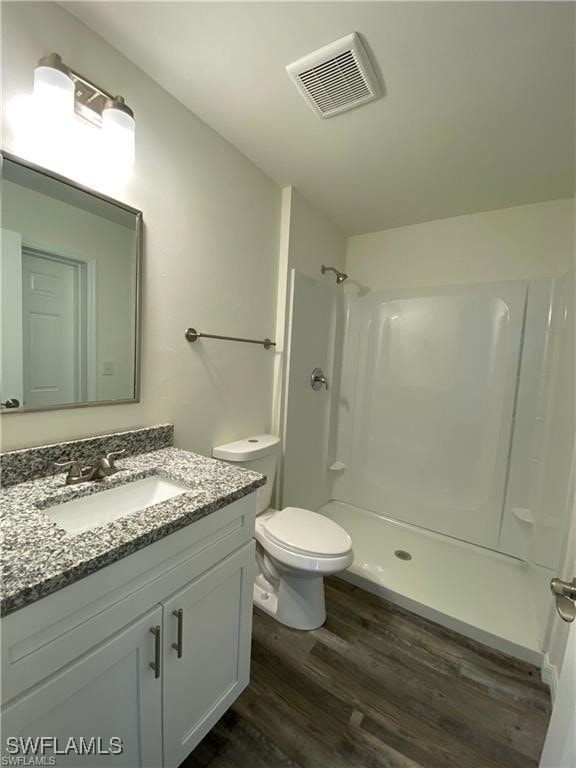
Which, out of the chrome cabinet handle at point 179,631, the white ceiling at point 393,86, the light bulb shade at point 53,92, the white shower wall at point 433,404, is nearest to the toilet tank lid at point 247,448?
the chrome cabinet handle at point 179,631

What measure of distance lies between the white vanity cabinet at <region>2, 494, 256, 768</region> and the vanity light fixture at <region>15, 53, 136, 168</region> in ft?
3.89

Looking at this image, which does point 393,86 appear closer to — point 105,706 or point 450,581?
point 105,706

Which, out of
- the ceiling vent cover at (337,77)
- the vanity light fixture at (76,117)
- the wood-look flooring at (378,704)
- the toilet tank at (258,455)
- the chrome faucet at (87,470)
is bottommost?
the wood-look flooring at (378,704)

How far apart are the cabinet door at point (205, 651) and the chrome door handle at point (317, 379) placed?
133 cm

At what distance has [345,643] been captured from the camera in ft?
4.81

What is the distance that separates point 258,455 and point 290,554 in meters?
0.49

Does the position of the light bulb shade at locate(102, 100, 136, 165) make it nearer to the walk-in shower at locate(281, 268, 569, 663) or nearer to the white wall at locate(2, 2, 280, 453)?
the white wall at locate(2, 2, 280, 453)

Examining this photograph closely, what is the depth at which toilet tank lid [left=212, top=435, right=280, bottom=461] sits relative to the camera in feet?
5.17

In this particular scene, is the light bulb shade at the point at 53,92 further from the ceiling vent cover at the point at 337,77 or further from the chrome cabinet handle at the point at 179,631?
the chrome cabinet handle at the point at 179,631

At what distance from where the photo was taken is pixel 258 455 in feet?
5.46

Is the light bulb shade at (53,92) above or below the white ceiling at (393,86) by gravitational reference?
below

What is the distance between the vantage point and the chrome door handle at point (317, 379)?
88.4 inches

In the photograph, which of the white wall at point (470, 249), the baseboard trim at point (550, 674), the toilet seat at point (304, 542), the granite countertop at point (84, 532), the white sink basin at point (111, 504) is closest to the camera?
the granite countertop at point (84, 532)

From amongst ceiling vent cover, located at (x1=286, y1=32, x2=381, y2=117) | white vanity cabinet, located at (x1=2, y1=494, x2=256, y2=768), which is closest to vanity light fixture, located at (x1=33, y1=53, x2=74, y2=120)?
ceiling vent cover, located at (x1=286, y1=32, x2=381, y2=117)
